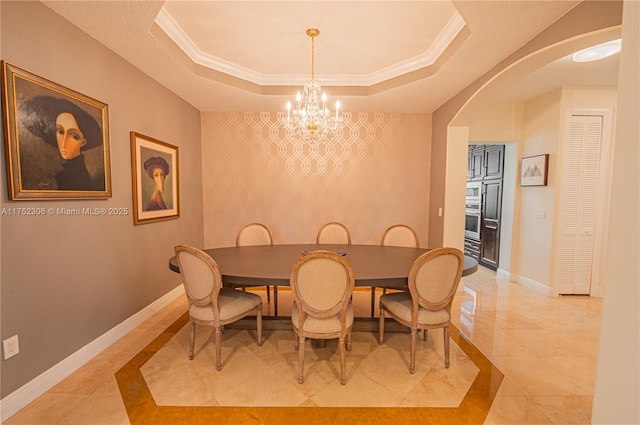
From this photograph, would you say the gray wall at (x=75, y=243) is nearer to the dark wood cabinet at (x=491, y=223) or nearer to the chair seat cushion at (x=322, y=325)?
the chair seat cushion at (x=322, y=325)

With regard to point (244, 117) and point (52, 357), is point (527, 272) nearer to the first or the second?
point (244, 117)

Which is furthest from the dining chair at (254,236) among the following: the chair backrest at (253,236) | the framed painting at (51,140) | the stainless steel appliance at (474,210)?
the stainless steel appliance at (474,210)

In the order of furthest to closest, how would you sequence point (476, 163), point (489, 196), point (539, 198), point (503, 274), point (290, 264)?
point (476, 163) < point (489, 196) < point (503, 274) < point (539, 198) < point (290, 264)

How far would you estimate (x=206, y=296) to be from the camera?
2070 mm

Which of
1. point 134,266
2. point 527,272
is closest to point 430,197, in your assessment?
point 527,272

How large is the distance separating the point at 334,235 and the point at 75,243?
2389 millimetres

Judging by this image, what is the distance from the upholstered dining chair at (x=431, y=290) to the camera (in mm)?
1979

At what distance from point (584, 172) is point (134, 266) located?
210 inches

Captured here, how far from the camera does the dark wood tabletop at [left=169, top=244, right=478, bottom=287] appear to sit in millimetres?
1976

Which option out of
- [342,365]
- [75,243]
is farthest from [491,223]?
[75,243]

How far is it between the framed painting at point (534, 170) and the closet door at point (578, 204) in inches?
7.2

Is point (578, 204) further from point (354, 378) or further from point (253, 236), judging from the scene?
point (253, 236)

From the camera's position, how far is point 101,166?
230 cm

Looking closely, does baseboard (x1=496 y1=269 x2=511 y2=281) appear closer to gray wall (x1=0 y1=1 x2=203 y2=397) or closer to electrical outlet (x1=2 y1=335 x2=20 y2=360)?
gray wall (x1=0 y1=1 x2=203 y2=397)
